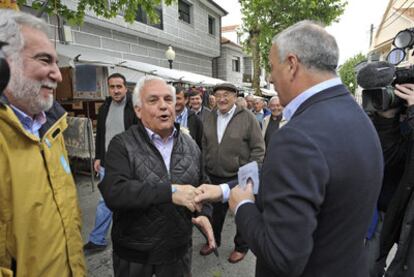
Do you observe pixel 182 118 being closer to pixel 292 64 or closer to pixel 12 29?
pixel 12 29

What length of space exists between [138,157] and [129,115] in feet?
→ 7.34

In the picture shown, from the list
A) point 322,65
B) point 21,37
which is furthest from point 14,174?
point 322,65

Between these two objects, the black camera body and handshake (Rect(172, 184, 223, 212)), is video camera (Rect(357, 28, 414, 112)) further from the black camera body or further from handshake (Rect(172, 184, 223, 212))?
handshake (Rect(172, 184, 223, 212))

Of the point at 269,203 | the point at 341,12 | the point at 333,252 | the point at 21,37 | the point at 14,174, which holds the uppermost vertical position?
the point at 341,12

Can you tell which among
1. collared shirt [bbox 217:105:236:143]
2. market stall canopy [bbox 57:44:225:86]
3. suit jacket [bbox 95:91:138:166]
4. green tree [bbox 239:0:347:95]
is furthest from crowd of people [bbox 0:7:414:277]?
green tree [bbox 239:0:347:95]

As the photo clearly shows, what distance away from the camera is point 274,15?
1752 cm

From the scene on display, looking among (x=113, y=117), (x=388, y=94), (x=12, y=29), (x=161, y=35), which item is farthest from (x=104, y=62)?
(x=161, y=35)

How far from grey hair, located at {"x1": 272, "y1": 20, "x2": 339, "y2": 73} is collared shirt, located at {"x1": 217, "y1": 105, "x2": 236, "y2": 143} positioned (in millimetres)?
2295

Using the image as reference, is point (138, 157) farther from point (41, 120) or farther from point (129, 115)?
point (129, 115)

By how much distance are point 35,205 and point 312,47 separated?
1387mm

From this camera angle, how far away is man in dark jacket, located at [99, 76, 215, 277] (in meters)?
1.61

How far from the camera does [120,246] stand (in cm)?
182

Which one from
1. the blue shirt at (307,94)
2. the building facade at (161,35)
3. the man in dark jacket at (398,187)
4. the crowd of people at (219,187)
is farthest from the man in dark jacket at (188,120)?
the building facade at (161,35)

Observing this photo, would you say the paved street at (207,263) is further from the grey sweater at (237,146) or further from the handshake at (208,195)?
the handshake at (208,195)
